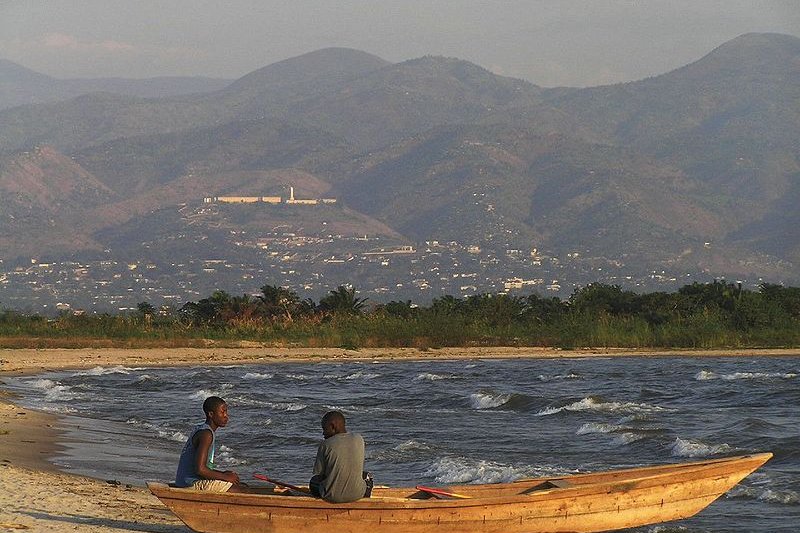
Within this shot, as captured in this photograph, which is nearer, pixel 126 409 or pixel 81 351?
pixel 126 409

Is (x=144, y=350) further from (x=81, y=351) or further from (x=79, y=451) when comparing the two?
(x=79, y=451)

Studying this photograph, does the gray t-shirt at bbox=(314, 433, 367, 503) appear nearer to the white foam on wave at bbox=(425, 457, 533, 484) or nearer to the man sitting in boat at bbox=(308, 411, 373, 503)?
the man sitting in boat at bbox=(308, 411, 373, 503)

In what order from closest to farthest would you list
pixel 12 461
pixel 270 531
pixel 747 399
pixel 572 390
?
pixel 270 531, pixel 12 461, pixel 747 399, pixel 572 390

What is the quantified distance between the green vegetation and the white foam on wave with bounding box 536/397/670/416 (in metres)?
22.1

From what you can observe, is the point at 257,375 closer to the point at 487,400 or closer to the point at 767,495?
the point at 487,400

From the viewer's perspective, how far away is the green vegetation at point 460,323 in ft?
195

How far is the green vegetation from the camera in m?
59.4

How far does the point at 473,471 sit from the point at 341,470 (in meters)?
8.18

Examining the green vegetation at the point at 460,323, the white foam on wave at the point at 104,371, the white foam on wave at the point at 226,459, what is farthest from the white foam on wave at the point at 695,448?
the green vegetation at the point at 460,323

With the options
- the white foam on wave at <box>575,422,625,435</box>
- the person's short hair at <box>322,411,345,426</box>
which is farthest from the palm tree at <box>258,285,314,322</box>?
the person's short hair at <box>322,411,345,426</box>

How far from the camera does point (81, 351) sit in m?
54.2

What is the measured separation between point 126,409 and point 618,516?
67.9 ft

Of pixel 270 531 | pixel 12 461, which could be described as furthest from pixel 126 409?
pixel 270 531

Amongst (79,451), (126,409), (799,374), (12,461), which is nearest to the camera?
(12,461)
